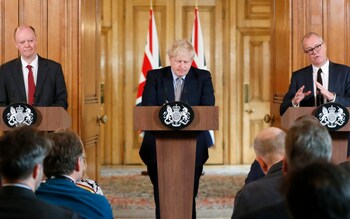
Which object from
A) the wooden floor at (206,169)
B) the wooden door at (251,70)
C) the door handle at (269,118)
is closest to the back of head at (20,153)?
the door handle at (269,118)

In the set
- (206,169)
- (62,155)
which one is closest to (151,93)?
(62,155)

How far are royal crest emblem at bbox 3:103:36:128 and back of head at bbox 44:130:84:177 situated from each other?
1.66 metres

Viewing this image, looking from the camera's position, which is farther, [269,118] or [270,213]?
[269,118]

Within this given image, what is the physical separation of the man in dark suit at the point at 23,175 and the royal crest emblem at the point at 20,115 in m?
2.27

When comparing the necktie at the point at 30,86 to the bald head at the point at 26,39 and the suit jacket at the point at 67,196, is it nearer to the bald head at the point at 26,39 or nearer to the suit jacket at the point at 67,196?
the bald head at the point at 26,39

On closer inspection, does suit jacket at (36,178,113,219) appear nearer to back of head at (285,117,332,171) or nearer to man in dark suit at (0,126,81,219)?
man in dark suit at (0,126,81,219)

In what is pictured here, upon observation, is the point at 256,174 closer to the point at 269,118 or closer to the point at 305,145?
the point at 305,145

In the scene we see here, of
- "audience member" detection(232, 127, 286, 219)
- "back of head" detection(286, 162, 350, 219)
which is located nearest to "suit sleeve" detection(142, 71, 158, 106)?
"audience member" detection(232, 127, 286, 219)

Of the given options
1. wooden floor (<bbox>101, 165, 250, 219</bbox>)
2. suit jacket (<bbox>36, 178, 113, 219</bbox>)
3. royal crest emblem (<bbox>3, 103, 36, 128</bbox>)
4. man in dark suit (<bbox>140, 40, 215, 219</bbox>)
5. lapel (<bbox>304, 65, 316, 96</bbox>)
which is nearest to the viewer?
suit jacket (<bbox>36, 178, 113, 219</bbox>)

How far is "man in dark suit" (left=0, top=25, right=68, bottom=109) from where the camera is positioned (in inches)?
211

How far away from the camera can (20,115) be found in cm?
465

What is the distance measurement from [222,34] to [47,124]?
6.04 m

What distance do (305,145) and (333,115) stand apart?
2171mm

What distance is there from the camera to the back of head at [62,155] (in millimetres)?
2953
